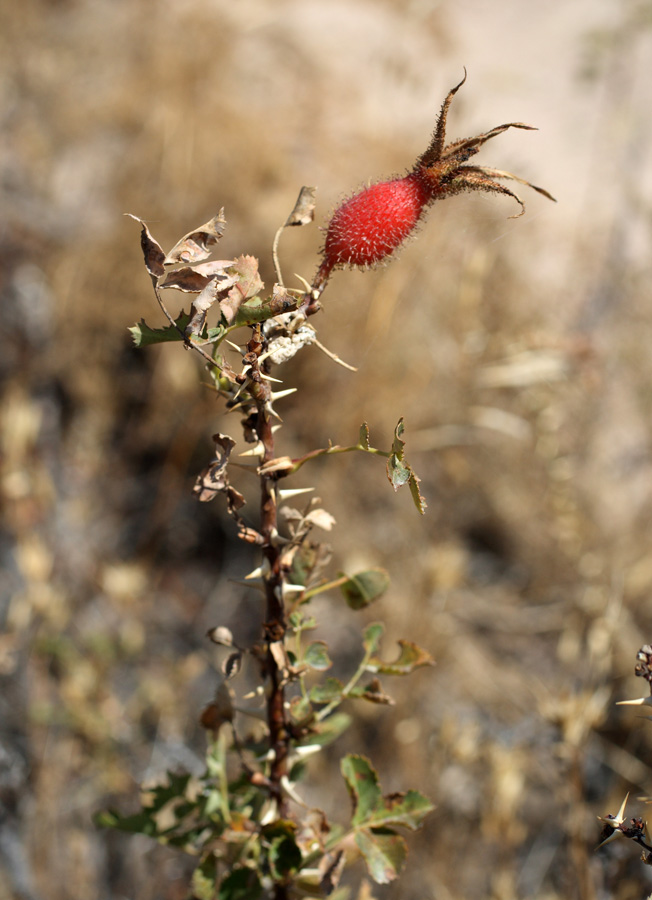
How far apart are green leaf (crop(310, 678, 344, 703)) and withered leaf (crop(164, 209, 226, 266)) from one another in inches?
17.2

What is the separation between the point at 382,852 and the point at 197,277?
1.98 feet

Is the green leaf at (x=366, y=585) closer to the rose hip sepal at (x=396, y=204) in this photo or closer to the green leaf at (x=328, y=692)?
the green leaf at (x=328, y=692)

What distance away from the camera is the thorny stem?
0.57 metres

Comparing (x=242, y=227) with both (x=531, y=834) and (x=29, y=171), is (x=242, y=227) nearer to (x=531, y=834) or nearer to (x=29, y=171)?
(x=29, y=171)

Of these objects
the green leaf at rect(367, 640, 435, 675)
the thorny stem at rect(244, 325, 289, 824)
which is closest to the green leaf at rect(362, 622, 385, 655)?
the green leaf at rect(367, 640, 435, 675)

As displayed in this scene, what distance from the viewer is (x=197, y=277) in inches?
21.9

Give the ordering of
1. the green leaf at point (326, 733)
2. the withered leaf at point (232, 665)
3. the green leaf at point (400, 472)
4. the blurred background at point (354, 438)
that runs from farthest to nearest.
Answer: the blurred background at point (354, 438)
the green leaf at point (326, 733)
the withered leaf at point (232, 665)
the green leaf at point (400, 472)

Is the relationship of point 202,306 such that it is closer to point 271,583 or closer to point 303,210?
point 303,210

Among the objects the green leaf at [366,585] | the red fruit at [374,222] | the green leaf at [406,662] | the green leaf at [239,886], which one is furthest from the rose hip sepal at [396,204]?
the green leaf at [239,886]

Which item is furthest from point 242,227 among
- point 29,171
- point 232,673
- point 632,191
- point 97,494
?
point 232,673

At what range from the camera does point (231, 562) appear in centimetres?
262

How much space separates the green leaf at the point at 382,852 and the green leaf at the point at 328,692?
0.51 ft

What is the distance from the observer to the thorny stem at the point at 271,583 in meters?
0.57

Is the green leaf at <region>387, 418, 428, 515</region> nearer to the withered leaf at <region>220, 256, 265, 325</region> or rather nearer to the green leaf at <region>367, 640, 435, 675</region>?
the withered leaf at <region>220, 256, 265, 325</region>
